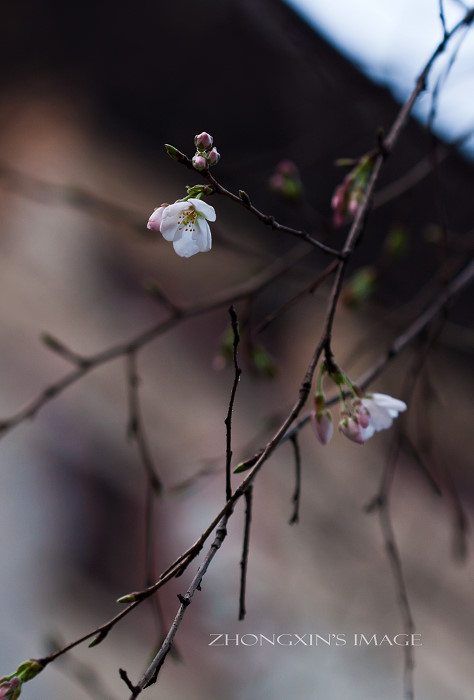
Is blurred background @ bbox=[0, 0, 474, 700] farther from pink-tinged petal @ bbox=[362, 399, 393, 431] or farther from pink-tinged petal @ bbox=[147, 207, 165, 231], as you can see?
pink-tinged petal @ bbox=[147, 207, 165, 231]

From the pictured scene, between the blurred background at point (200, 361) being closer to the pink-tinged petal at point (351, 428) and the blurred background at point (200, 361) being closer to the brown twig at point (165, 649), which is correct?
the pink-tinged petal at point (351, 428)

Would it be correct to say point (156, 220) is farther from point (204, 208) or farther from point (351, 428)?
point (351, 428)

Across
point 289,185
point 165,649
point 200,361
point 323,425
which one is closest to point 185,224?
point 323,425

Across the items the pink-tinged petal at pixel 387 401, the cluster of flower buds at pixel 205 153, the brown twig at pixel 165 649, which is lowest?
the brown twig at pixel 165 649

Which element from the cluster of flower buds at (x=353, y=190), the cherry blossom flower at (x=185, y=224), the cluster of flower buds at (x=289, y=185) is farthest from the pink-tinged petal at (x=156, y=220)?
the cluster of flower buds at (x=289, y=185)

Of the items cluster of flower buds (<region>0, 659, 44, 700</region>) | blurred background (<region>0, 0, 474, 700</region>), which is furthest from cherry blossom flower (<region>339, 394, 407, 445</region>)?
blurred background (<region>0, 0, 474, 700</region>)

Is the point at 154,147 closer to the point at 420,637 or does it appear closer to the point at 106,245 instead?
the point at 106,245

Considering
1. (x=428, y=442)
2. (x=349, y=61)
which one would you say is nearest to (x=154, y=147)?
(x=349, y=61)
